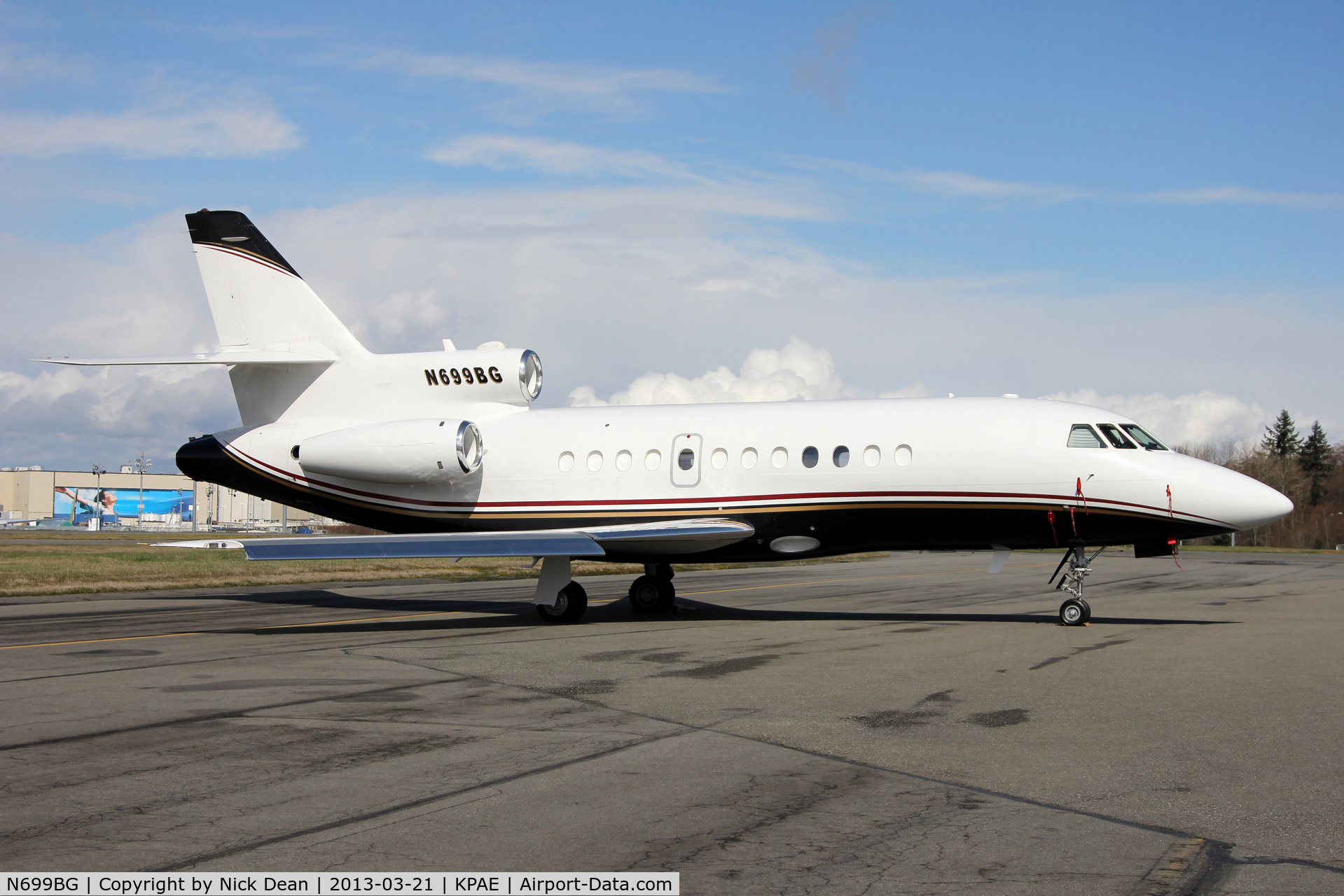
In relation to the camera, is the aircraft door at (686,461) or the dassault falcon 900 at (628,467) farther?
the aircraft door at (686,461)

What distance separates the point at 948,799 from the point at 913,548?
462 inches

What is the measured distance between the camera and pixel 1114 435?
16.7 m

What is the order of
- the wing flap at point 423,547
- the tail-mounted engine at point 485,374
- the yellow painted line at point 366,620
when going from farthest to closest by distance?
the tail-mounted engine at point 485,374
the wing flap at point 423,547
the yellow painted line at point 366,620

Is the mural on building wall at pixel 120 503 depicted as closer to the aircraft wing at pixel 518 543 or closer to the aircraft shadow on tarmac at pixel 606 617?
the aircraft shadow on tarmac at pixel 606 617

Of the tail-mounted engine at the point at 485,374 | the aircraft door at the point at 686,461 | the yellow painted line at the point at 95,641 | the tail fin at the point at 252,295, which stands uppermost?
the tail fin at the point at 252,295

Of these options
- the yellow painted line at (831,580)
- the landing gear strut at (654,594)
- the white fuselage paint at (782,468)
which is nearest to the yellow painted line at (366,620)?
the yellow painted line at (831,580)

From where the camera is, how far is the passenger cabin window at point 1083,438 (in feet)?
54.6

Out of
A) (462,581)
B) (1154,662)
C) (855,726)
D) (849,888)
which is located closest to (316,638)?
(855,726)

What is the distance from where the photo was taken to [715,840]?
547cm

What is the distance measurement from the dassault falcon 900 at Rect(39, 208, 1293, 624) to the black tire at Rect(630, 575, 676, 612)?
4 centimetres

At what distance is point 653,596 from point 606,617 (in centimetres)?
118

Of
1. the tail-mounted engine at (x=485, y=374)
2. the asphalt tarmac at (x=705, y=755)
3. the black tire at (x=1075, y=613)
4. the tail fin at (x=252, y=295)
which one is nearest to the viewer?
the asphalt tarmac at (x=705, y=755)

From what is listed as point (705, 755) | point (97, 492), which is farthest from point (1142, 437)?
point (97, 492)

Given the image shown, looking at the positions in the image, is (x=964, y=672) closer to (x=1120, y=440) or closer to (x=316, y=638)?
(x=1120, y=440)
